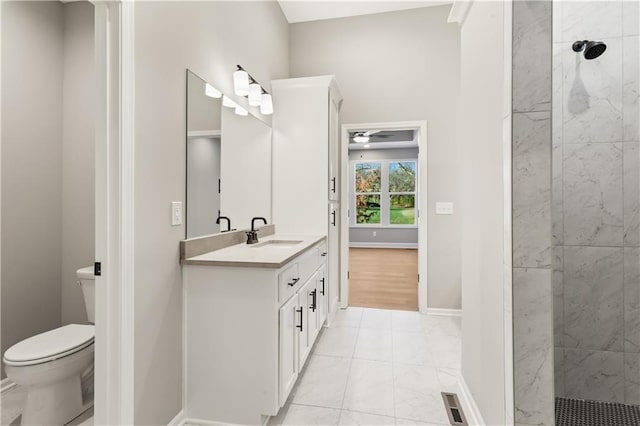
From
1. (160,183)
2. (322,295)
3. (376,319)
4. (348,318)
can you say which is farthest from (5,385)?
(376,319)

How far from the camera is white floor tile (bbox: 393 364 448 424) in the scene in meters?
1.80

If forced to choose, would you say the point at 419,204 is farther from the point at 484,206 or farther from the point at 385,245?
the point at 385,245

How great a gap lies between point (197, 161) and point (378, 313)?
101 inches

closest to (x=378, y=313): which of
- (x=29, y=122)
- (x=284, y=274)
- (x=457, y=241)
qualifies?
(x=457, y=241)

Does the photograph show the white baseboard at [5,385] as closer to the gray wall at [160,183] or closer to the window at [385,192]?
the gray wall at [160,183]

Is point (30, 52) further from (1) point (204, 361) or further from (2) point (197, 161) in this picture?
(1) point (204, 361)

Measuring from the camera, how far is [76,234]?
2463 millimetres

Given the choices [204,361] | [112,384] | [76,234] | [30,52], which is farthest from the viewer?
[76,234]

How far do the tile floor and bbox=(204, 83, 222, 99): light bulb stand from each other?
1.99 metres

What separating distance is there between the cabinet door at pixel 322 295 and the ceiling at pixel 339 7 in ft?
9.31

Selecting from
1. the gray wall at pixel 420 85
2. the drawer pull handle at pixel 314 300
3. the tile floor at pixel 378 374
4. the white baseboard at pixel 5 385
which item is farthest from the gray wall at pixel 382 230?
the white baseboard at pixel 5 385

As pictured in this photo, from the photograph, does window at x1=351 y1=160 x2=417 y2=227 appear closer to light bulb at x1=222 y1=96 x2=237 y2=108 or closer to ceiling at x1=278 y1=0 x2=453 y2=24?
ceiling at x1=278 y1=0 x2=453 y2=24

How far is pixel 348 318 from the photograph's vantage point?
3.35m

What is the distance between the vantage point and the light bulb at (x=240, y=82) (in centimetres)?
238
